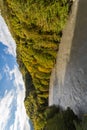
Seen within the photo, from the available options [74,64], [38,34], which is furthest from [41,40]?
[74,64]

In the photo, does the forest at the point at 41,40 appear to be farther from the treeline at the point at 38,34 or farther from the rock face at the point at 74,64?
the rock face at the point at 74,64

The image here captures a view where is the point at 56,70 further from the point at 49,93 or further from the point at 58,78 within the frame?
the point at 49,93

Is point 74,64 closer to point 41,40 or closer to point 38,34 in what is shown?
point 41,40

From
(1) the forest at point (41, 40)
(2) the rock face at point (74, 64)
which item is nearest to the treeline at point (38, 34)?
(1) the forest at point (41, 40)

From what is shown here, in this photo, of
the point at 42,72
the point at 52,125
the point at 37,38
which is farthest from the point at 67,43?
the point at 52,125

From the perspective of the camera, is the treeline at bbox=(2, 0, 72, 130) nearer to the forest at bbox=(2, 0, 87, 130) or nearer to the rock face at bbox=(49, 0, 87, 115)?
the forest at bbox=(2, 0, 87, 130)

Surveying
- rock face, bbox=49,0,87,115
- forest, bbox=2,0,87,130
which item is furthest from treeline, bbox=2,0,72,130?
rock face, bbox=49,0,87,115

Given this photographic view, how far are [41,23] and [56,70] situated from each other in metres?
2.36

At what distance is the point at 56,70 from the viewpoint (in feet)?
48.3

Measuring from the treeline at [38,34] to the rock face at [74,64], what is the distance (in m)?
0.42

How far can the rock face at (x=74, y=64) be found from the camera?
446 inches

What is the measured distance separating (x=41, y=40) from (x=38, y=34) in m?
0.30

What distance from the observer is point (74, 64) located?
12133mm

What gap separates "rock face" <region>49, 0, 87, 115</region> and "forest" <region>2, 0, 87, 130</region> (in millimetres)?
376
